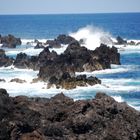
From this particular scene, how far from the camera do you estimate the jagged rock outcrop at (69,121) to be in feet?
98.6

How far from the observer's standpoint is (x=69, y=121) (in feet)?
104

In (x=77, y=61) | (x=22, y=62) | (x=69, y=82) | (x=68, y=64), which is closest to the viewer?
(x=69, y=82)

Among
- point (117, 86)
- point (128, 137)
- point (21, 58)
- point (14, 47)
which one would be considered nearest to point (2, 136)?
point (128, 137)

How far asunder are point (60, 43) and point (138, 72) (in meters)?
54.5

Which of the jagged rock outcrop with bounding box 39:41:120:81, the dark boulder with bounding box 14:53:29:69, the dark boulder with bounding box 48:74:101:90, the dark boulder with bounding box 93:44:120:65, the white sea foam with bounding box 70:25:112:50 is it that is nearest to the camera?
the dark boulder with bounding box 48:74:101:90

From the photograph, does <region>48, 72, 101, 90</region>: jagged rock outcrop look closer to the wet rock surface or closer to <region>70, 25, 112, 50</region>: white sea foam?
the wet rock surface

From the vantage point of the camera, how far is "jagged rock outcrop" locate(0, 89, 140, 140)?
3006cm

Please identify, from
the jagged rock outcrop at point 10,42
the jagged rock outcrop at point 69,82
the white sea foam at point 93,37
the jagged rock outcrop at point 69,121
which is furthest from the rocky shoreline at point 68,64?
the white sea foam at point 93,37

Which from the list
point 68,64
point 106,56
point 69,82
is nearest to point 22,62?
point 68,64

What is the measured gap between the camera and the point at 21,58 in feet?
264

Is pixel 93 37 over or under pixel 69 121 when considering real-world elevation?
under

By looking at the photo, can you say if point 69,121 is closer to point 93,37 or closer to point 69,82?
point 69,82

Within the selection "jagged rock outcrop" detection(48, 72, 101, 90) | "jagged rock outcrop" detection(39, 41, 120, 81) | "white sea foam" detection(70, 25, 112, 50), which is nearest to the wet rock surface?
"jagged rock outcrop" detection(48, 72, 101, 90)

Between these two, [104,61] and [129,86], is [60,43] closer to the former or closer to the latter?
[104,61]
